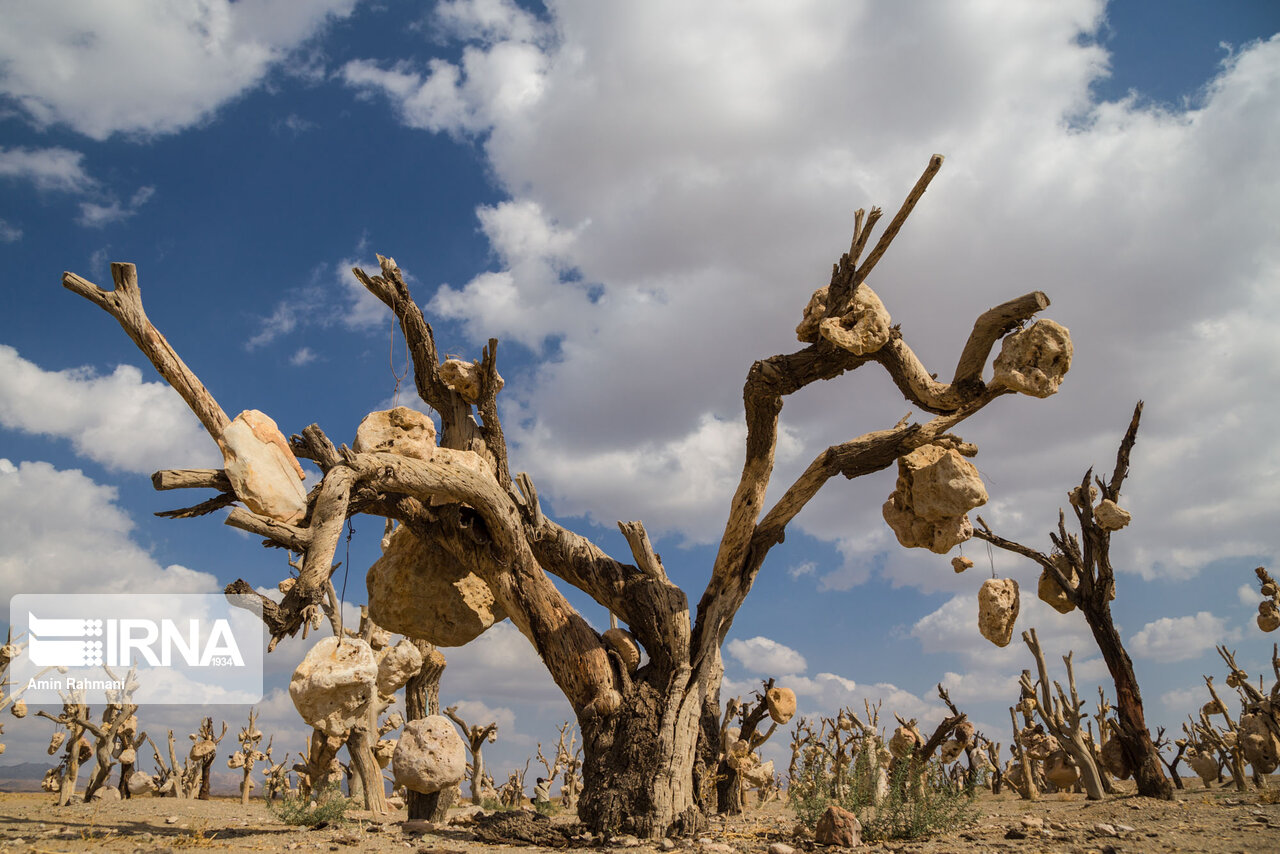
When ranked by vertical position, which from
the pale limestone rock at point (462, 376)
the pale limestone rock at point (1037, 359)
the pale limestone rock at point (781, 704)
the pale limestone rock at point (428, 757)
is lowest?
the pale limestone rock at point (428, 757)

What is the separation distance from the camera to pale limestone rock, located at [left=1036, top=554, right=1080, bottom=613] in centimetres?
1252

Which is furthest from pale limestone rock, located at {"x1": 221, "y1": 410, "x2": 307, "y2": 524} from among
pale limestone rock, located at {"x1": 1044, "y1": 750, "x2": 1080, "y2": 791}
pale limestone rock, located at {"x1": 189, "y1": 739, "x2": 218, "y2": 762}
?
pale limestone rock, located at {"x1": 189, "y1": 739, "x2": 218, "y2": 762}

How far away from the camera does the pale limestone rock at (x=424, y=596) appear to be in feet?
30.4

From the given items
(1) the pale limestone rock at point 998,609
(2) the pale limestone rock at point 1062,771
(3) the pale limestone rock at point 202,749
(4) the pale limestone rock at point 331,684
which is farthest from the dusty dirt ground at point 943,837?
(3) the pale limestone rock at point 202,749

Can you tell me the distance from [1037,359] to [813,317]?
257cm

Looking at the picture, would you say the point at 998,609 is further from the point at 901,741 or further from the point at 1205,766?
the point at 1205,766

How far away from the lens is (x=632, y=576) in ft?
30.9

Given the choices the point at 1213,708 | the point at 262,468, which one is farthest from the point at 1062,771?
the point at 262,468

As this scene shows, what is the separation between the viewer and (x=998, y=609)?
9.87 meters

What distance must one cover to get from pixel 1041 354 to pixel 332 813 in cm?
1305

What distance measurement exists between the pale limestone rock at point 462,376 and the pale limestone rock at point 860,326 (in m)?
4.59

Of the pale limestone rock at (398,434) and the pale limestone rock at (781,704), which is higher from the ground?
the pale limestone rock at (398,434)

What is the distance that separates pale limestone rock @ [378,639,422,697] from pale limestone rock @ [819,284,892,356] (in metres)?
10.8

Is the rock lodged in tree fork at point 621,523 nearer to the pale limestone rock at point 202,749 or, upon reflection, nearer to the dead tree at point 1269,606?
the dead tree at point 1269,606
